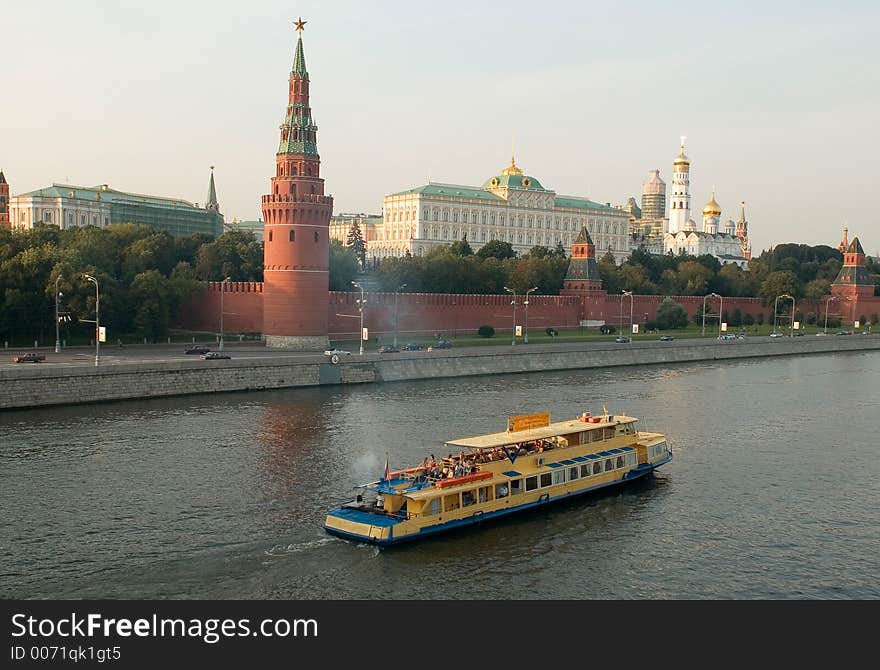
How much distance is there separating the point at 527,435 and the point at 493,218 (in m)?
129

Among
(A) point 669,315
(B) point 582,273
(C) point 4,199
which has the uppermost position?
(C) point 4,199

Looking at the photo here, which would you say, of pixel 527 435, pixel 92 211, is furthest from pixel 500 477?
pixel 92 211

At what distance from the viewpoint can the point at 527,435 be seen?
109 ft

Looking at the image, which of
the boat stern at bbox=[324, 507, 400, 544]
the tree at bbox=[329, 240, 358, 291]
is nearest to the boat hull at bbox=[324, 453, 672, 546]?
the boat stern at bbox=[324, 507, 400, 544]

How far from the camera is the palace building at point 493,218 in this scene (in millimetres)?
153375

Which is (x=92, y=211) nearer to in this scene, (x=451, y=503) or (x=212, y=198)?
(x=212, y=198)

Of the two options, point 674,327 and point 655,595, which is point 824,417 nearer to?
point 655,595

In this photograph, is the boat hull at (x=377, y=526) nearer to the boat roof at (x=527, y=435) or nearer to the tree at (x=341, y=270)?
the boat roof at (x=527, y=435)

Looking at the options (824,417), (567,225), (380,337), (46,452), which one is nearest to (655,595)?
(46,452)

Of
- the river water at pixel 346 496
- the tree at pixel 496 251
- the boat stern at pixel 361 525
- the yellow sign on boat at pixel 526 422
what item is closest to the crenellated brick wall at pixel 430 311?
the tree at pixel 496 251

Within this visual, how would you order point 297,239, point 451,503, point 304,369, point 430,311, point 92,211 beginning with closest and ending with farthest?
point 451,503 < point 304,369 < point 297,239 < point 430,311 < point 92,211

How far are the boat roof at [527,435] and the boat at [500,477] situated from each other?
0.11 ft

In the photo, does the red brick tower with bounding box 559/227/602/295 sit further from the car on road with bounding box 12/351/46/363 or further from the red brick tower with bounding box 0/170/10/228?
the red brick tower with bounding box 0/170/10/228

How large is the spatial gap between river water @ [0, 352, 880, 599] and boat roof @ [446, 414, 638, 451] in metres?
2.44
